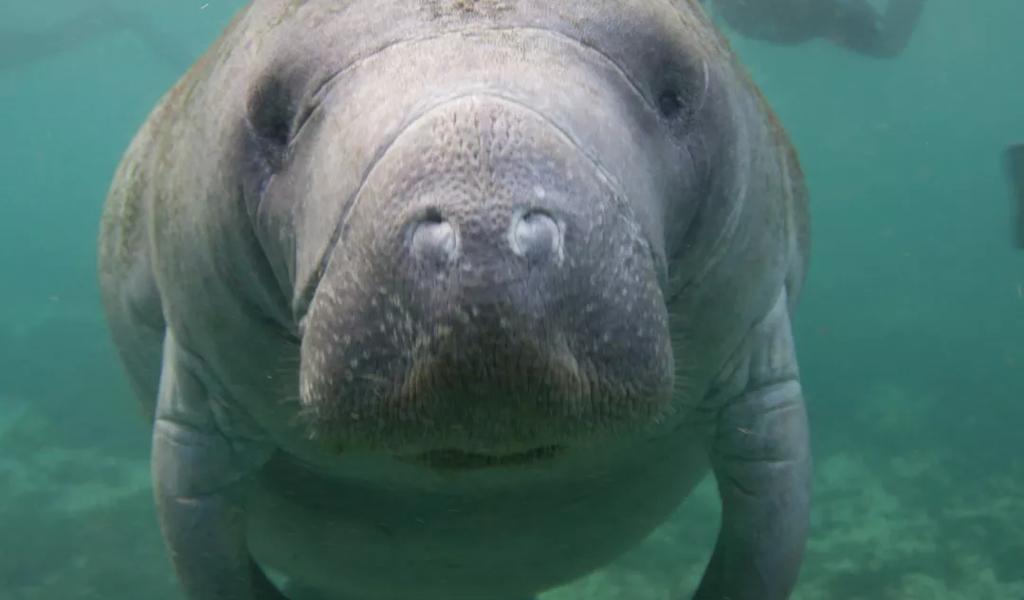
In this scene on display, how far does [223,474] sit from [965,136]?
6853cm

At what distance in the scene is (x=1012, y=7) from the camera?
44.5 m

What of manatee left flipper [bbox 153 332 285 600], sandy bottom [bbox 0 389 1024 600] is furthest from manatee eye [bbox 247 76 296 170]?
sandy bottom [bbox 0 389 1024 600]

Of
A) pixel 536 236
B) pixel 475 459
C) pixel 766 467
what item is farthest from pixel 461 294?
pixel 766 467

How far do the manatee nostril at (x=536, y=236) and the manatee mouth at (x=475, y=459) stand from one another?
46 cm

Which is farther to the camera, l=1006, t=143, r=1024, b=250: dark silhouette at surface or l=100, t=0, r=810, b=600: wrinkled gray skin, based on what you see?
l=1006, t=143, r=1024, b=250: dark silhouette at surface

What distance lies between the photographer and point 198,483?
316 centimetres

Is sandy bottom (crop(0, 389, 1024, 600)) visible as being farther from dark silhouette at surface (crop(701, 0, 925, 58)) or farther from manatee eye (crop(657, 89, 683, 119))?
dark silhouette at surface (crop(701, 0, 925, 58))

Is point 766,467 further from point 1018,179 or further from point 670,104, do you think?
point 1018,179

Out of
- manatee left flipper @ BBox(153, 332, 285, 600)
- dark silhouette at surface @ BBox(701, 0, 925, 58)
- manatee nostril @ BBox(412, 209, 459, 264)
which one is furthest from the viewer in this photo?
dark silhouette at surface @ BBox(701, 0, 925, 58)

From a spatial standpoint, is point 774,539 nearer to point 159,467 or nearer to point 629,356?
point 629,356

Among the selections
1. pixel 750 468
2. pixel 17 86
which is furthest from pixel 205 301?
pixel 17 86

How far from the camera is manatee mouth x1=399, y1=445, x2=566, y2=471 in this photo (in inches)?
75.3

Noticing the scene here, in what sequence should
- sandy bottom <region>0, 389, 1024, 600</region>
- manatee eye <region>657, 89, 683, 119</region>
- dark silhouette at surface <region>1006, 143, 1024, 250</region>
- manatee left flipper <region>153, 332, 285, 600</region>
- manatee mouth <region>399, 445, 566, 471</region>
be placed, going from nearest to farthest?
manatee mouth <region>399, 445, 566, 471</region>
manatee eye <region>657, 89, 683, 119</region>
manatee left flipper <region>153, 332, 285, 600</region>
sandy bottom <region>0, 389, 1024, 600</region>
dark silhouette at surface <region>1006, 143, 1024, 250</region>

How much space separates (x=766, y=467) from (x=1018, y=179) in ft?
36.4
